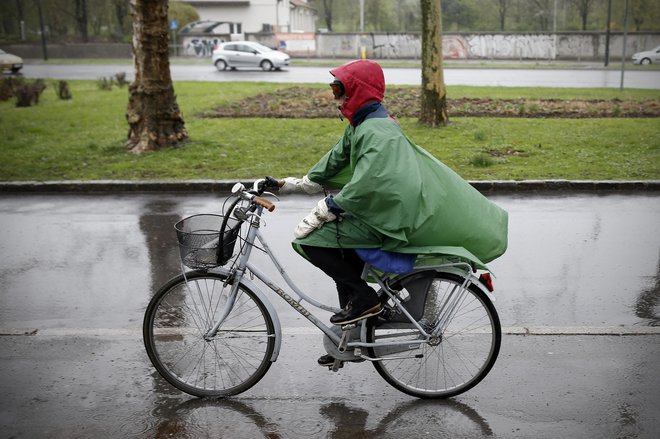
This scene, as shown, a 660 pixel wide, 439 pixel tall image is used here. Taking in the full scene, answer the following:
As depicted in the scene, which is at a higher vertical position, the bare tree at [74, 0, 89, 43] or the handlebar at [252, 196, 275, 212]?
the bare tree at [74, 0, 89, 43]

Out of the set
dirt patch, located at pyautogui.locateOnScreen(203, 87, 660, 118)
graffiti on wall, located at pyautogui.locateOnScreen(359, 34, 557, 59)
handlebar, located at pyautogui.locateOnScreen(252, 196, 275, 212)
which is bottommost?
dirt patch, located at pyautogui.locateOnScreen(203, 87, 660, 118)

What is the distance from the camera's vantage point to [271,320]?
4445 mm

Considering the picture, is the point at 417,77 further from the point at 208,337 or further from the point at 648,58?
the point at 208,337

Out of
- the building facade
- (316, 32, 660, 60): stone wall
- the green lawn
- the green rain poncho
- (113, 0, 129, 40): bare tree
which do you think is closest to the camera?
the green rain poncho

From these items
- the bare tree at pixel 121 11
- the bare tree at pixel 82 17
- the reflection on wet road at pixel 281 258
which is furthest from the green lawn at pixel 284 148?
the bare tree at pixel 121 11

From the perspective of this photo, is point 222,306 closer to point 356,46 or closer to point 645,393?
point 645,393

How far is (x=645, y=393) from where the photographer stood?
4609 millimetres

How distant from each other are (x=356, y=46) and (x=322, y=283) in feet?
157

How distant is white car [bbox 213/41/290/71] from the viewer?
119 ft

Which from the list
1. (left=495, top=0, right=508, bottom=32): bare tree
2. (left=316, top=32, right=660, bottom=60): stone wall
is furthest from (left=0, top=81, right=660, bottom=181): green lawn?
(left=495, top=0, right=508, bottom=32): bare tree

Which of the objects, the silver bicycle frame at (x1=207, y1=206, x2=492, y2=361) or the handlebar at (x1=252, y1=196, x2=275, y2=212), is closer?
the handlebar at (x1=252, y1=196, x2=275, y2=212)

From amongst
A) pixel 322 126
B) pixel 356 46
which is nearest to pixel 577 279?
pixel 322 126

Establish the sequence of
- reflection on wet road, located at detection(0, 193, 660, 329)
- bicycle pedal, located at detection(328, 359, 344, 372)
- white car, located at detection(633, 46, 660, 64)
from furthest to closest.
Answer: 1. white car, located at detection(633, 46, 660, 64)
2. reflection on wet road, located at detection(0, 193, 660, 329)
3. bicycle pedal, located at detection(328, 359, 344, 372)

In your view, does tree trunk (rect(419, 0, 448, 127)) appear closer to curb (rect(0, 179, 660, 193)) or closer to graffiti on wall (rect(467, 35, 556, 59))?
curb (rect(0, 179, 660, 193))
